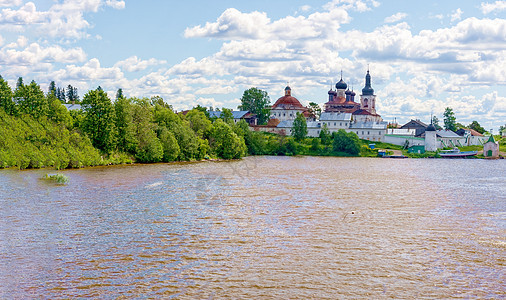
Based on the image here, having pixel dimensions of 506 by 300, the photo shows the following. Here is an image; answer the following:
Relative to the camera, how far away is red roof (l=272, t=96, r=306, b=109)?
146925 millimetres

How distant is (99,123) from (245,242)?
4407 centimetres

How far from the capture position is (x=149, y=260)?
19.8 meters

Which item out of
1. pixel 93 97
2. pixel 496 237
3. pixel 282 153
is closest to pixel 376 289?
pixel 496 237

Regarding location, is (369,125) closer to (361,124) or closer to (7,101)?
(361,124)

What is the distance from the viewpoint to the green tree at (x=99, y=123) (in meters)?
62.2

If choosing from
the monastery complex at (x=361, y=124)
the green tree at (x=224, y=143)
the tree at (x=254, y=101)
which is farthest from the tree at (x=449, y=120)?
the green tree at (x=224, y=143)

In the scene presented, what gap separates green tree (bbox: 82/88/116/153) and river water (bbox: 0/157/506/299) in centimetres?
2160

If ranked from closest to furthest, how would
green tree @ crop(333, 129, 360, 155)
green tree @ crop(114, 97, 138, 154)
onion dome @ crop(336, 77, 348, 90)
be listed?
green tree @ crop(114, 97, 138, 154)
green tree @ crop(333, 129, 360, 155)
onion dome @ crop(336, 77, 348, 90)

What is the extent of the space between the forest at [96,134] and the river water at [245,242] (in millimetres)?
15554

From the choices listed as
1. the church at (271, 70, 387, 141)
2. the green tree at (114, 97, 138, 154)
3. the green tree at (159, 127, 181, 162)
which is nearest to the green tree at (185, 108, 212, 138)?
the green tree at (159, 127, 181, 162)

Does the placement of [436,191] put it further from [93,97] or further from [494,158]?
[494,158]

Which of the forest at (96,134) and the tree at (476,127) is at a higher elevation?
the tree at (476,127)

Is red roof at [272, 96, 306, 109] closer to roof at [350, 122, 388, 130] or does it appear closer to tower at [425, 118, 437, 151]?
roof at [350, 122, 388, 130]

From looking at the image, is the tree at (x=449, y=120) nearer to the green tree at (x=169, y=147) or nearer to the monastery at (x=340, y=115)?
the monastery at (x=340, y=115)
